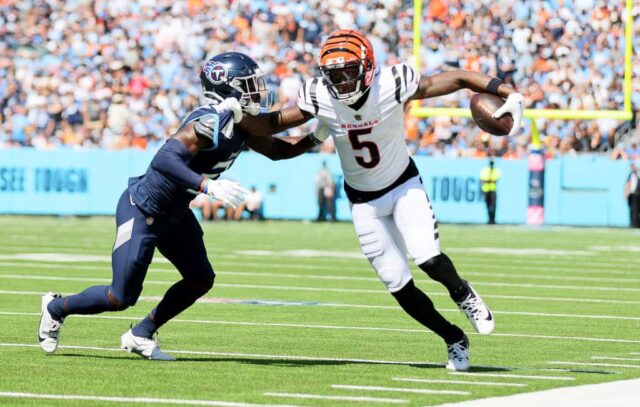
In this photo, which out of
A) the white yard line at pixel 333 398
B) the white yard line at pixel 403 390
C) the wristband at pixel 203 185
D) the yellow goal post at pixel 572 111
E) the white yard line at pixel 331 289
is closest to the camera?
the white yard line at pixel 333 398

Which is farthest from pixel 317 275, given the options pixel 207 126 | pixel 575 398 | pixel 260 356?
pixel 575 398

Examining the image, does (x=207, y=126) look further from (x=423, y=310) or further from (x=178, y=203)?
(x=423, y=310)

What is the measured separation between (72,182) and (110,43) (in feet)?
12.4

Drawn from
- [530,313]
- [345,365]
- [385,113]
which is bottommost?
[530,313]

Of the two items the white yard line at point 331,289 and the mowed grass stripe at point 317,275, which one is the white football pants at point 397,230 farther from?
the mowed grass stripe at point 317,275

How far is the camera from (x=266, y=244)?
20.3m

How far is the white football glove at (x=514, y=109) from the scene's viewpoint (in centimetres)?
768

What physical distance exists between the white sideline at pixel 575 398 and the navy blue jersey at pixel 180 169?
2.16 metres

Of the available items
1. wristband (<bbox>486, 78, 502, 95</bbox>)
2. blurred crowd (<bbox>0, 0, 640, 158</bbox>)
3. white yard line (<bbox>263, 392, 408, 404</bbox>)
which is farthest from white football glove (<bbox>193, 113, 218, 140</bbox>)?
blurred crowd (<bbox>0, 0, 640, 158</bbox>)

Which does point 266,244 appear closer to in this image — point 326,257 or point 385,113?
point 326,257

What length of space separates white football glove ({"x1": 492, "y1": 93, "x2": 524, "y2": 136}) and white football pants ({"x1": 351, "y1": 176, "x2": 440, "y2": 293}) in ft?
1.97

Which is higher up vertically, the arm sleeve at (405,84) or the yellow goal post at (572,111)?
the arm sleeve at (405,84)

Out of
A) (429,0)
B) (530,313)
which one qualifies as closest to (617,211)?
(429,0)

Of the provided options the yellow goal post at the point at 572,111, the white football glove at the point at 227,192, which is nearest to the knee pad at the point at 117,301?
the white football glove at the point at 227,192
